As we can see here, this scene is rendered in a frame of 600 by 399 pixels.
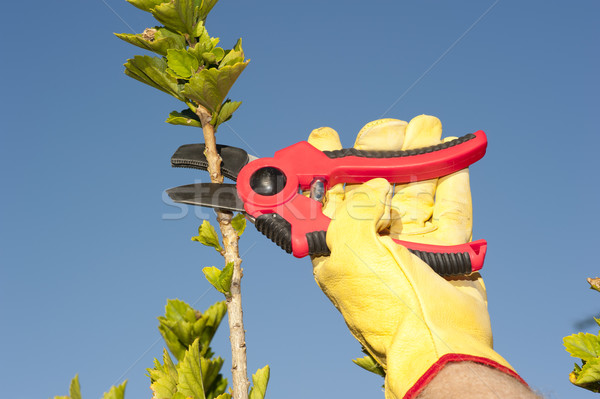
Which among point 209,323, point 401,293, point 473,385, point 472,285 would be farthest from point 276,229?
point 473,385

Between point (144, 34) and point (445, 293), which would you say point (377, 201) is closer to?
point (445, 293)

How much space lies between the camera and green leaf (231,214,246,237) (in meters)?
3.26

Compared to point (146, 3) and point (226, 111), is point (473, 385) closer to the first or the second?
point (226, 111)

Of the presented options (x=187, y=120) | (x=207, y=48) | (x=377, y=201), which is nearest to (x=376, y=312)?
(x=377, y=201)

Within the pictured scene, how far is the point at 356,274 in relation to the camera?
271 cm

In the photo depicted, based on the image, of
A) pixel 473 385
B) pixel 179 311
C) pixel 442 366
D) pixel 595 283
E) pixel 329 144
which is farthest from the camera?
pixel 595 283

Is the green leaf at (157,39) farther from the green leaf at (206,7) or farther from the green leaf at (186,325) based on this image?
the green leaf at (186,325)

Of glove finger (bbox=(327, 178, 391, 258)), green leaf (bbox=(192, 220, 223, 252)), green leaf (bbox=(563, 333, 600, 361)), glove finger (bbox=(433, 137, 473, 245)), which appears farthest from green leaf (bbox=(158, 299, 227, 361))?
green leaf (bbox=(563, 333, 600, 361))

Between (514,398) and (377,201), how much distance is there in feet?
3.92

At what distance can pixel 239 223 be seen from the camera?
10.7 feet

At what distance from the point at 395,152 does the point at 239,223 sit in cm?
110

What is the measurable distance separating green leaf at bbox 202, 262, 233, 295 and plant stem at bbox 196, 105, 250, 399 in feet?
0.18

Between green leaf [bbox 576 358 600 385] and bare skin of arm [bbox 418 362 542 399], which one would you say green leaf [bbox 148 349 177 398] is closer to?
bare skin of arm [bbox 418 362 542 399]

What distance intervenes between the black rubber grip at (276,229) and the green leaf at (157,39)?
122 cm
